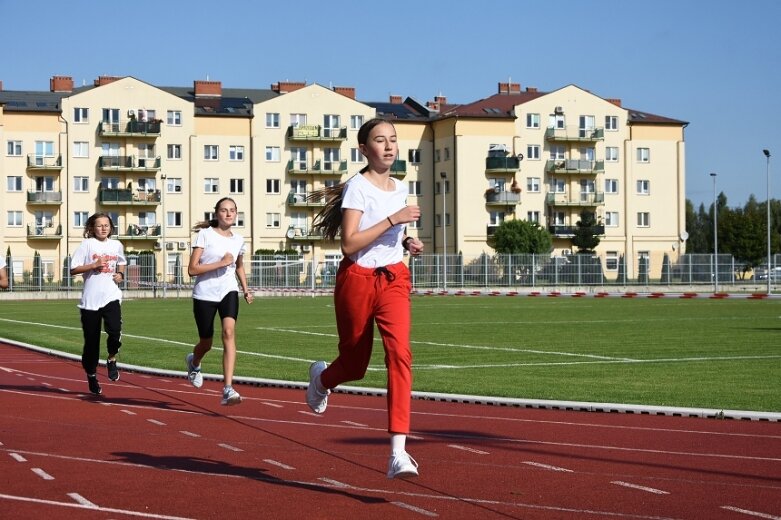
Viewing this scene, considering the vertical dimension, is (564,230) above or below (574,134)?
below

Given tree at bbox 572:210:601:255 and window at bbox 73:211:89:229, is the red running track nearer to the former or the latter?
window at bbox 73:211:89:229

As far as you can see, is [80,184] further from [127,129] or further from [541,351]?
[541,351]

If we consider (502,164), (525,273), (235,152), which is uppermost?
(235,152)

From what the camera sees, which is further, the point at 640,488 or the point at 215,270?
the point at 215,270

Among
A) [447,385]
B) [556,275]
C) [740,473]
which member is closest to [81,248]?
[447,385]

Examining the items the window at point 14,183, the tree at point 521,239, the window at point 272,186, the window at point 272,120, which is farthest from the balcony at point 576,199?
the window at point 14,183

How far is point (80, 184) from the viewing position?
309 feet

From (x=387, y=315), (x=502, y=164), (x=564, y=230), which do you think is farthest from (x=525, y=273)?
(x=387, y=315)

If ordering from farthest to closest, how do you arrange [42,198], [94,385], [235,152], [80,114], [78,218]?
1. [235,152]
2. [78,218]
3. [80,114]
4. [42,198]
5. [94,385]

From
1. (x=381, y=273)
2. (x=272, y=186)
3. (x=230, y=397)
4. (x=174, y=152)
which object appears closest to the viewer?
(x=381, y=273)

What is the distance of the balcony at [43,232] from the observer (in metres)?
93.0

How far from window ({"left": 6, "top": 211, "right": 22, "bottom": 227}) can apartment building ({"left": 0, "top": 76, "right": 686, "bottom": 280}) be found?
106 millimetres

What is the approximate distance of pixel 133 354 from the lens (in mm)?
21484

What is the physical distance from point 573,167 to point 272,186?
80.7 ft
